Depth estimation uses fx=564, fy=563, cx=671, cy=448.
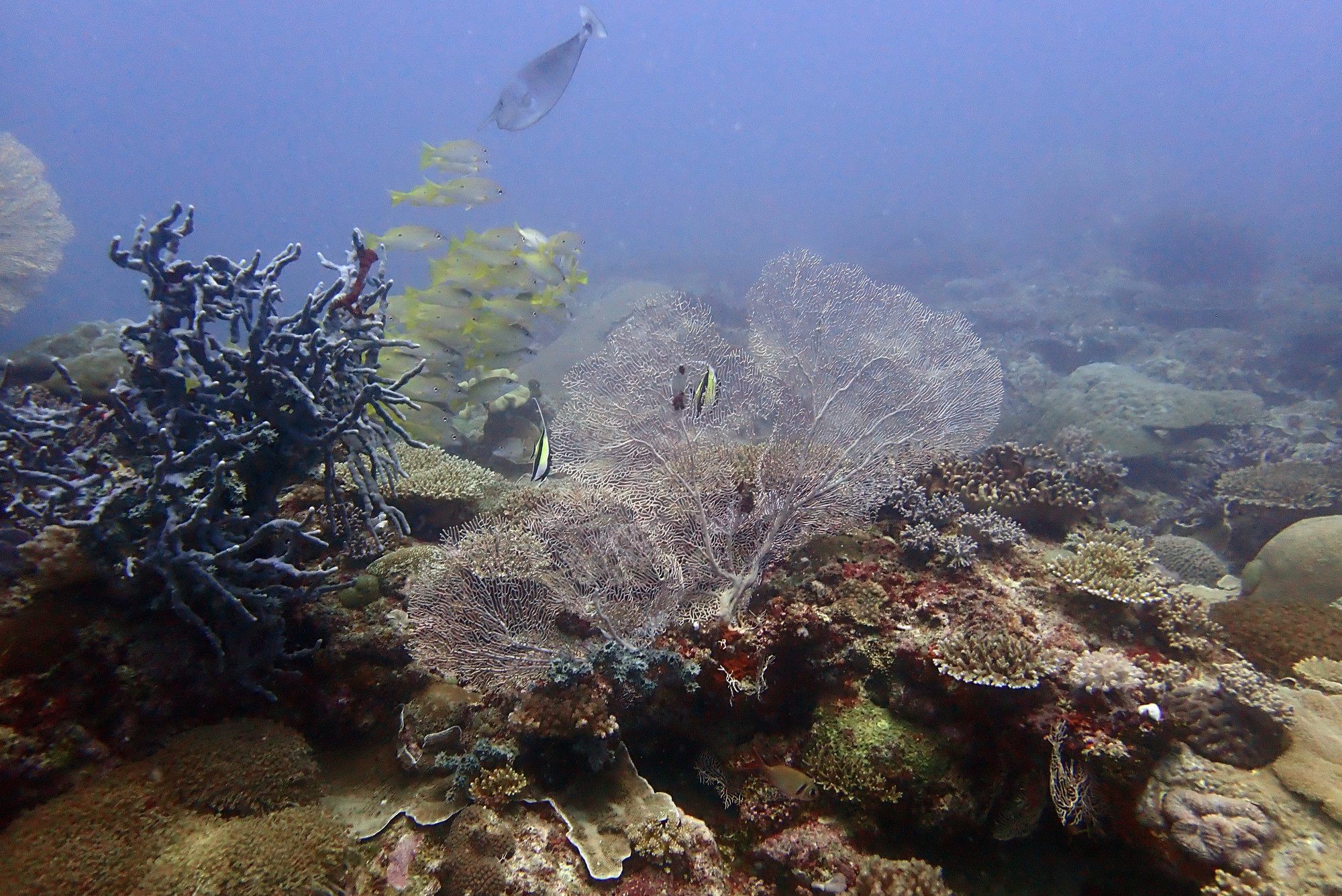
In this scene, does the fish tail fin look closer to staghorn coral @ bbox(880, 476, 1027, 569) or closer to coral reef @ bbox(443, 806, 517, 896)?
staghorn coral @ bbox(880, 476, 1027, 569)

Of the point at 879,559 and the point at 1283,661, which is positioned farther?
the point at 879,559

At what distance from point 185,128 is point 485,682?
169809mm

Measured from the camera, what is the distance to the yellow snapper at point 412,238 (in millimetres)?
7191

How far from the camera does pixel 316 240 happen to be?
364ft

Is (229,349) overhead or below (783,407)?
overhead

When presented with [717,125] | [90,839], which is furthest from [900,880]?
[717,125]

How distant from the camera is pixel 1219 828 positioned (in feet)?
8.60

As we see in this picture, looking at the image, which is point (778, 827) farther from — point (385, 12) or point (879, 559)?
point (385, 12)

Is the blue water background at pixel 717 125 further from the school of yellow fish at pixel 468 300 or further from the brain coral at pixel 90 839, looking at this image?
the brain coral at pixel 90 839

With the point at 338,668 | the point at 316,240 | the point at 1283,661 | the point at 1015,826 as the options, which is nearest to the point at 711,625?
the point at 1015,826

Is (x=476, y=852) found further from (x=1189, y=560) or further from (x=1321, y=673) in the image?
(x=1189, y=560)

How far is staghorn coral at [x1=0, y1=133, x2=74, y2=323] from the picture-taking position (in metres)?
14.9

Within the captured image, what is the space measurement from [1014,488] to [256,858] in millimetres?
5567

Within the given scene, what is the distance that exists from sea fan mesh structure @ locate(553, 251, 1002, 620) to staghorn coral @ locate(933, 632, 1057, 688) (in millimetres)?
1130
